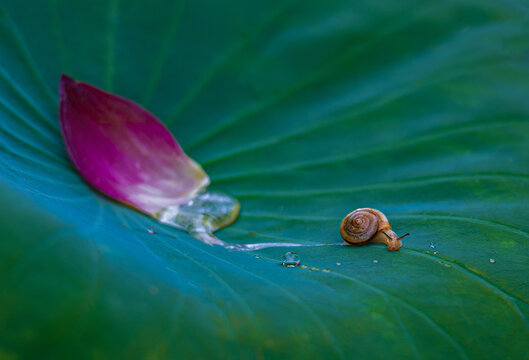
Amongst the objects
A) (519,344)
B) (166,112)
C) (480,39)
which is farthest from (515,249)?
(166,112)

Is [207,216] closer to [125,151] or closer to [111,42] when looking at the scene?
[125,151]

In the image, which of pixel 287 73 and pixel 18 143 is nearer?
pixel 18 143

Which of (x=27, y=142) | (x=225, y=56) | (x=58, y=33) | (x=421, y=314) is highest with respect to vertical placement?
(x=225, y=56)

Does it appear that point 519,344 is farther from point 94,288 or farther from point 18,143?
point 18,143

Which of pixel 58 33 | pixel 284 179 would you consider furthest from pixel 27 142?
pixel 284 179

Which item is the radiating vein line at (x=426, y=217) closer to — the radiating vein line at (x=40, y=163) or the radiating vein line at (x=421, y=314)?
the radiating vein line at (x=421, y=314)
